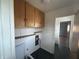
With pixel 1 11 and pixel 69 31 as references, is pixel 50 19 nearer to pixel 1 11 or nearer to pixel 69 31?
pixel 69 31

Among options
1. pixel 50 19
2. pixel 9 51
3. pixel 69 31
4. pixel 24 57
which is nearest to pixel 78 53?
pixel 69 31

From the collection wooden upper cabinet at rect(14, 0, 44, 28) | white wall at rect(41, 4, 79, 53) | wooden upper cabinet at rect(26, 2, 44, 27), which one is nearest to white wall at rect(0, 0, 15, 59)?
wooden upper cabinet at rect(14, 0, 44, 28)

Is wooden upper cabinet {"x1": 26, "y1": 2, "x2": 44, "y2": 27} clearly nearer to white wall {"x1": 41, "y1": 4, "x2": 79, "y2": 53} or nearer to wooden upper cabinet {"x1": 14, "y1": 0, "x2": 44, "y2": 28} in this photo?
wooden upper cabinet {"x1": 14, "y1": 0, "x2": 44, "y2": 28}

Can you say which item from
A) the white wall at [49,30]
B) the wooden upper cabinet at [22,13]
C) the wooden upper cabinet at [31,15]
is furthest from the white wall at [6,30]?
the white wall at [49,30]

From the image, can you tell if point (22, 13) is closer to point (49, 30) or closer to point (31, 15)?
point (31, 15)

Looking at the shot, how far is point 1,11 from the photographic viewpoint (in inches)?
17.8

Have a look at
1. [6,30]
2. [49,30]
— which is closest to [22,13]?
[6,30]

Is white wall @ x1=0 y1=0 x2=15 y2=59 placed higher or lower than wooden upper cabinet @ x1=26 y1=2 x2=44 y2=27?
lower

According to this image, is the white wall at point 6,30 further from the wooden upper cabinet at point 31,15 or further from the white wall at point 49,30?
the white wall at point 49,30

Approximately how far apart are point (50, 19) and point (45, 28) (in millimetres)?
463

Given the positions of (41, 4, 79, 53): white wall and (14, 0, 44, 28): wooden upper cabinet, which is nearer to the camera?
(14, 0, 44, 28): wooden upper cabinet

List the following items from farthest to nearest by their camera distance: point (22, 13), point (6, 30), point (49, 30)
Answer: point (49, 30)
point (22, 13)
point (6, 30)

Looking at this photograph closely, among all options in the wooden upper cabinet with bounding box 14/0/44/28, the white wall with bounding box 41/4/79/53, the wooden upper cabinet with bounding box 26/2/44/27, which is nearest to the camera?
the wooden upper cabinet with bounding box 14/0/44/28

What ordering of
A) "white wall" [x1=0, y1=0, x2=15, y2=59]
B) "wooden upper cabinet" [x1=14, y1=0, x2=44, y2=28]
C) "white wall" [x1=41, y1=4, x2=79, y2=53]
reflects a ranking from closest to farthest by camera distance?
1. "white wall" [x1=0, y1=0, x2=15, y2=59]
2. "wooden upper cabinet" [x1=14, y1=0, x2=44, y2=28]
3. "white wall" [x1=41, y1=4, x2=79, y2=53]
